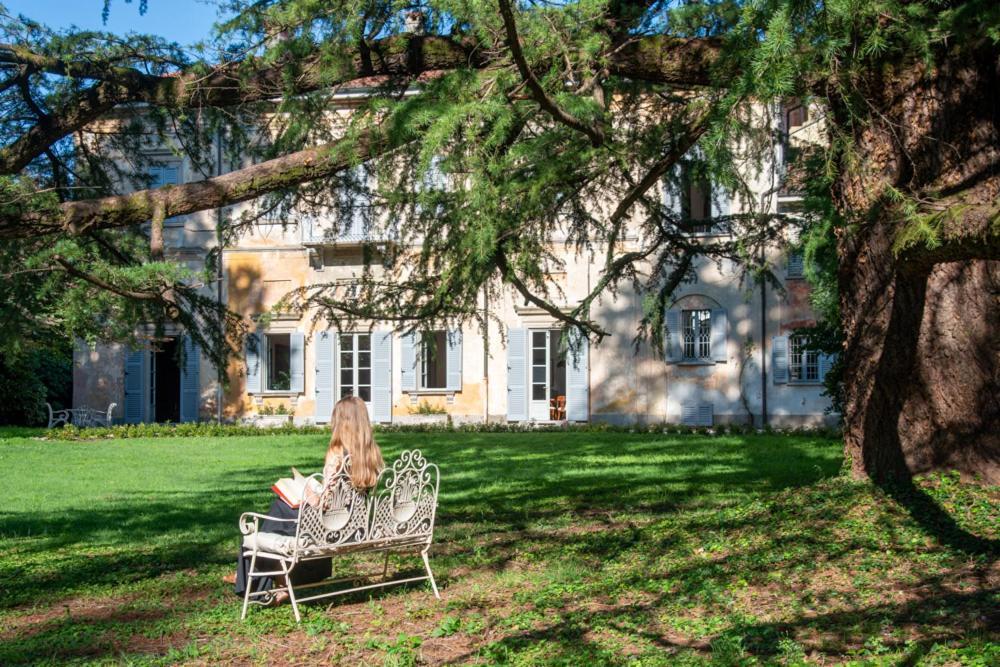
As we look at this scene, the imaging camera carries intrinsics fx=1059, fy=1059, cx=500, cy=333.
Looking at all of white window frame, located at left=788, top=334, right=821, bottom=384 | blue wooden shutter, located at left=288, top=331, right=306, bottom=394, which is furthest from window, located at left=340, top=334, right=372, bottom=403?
white window frame, located at left=788, top=334, right=821, bottom=384

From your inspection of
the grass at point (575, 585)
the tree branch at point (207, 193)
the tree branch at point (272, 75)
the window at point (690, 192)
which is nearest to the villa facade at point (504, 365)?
the grass at point (575, 585)

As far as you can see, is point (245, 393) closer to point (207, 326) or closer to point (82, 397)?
point (82, 397)

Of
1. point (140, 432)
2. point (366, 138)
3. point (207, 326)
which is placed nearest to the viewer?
point (366, 138)

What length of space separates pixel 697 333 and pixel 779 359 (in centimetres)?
199

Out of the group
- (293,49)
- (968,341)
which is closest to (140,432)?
(293,49)

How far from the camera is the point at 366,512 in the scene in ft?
20.3

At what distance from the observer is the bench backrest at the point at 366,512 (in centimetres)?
593

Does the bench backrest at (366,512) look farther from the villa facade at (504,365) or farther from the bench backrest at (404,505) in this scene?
the villa facade at (504,365)

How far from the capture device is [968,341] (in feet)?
24.5

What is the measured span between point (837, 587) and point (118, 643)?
384 centimetres

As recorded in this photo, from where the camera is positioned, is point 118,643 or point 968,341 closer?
point 118,643

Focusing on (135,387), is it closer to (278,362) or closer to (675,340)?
(278,362)

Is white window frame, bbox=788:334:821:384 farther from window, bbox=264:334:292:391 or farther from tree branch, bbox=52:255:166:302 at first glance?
tree branch, bbox=52:255:166:302

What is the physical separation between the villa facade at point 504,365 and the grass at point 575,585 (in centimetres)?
1254
